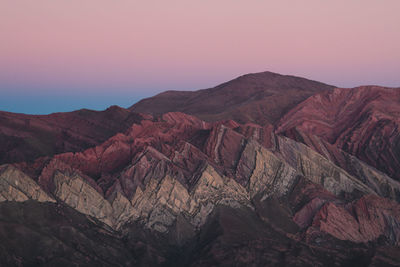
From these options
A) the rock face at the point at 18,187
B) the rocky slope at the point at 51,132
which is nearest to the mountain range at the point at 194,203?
the rock face at the point at 18,187

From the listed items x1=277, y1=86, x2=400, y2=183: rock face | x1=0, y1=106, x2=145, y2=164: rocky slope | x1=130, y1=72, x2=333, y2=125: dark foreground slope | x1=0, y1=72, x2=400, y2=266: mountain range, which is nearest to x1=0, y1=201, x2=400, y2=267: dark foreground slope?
x1=0, y1=72, x2=400, y2=266: mountain range

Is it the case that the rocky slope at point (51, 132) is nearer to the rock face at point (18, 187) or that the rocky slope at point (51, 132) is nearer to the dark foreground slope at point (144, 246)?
the rock face at point (18, 187)

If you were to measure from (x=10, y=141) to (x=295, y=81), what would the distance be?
83.0 m

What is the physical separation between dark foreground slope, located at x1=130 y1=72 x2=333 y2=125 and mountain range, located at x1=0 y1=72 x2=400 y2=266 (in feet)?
119

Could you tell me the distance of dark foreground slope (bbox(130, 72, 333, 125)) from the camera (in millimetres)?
86250

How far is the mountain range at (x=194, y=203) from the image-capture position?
2898cm

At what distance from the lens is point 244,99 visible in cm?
10331

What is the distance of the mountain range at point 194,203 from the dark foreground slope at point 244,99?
3616cm

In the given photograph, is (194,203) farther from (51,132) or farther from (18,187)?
(51,132)

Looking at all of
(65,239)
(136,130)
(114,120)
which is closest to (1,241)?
(65,239)

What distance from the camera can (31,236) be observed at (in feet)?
90.0

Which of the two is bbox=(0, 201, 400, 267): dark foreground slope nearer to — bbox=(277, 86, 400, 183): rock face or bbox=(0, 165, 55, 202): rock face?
bbox=(0, 165, 55, 202): rock face

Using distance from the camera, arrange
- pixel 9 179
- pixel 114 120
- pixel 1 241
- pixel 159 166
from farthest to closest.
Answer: pixel 114 120 → pixel 159 166 → pixel 9 179 → pixel 1 241

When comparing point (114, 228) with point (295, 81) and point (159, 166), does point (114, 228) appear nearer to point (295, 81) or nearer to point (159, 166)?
point (159, 166)
